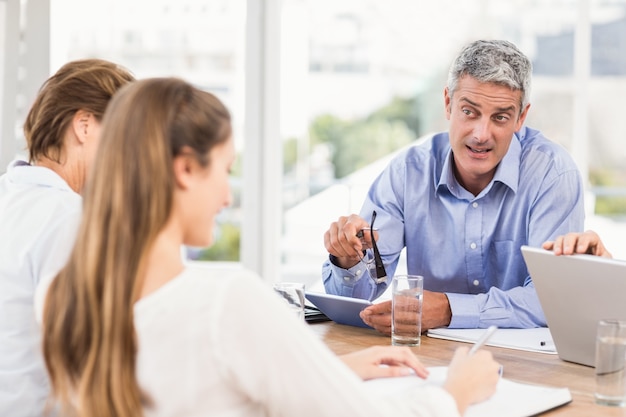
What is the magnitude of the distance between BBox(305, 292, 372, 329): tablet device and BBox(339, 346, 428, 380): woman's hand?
41cm

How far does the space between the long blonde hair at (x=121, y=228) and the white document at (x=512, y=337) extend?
987mm

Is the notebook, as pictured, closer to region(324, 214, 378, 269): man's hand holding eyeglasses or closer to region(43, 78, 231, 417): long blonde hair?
region(324, 214, 378, 269): man's hand holding eyeglasses

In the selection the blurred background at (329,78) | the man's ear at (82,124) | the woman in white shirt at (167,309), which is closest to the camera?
the woman in white shirt at (167,309)

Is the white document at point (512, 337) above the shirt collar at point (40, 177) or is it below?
below

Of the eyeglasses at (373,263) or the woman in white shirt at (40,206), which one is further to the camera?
the eyeglasses at (373,263)

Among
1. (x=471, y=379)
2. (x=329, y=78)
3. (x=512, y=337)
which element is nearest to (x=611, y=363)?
(x=471, y=379)

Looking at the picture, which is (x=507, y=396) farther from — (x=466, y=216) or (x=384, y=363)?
(x=466, y=216)

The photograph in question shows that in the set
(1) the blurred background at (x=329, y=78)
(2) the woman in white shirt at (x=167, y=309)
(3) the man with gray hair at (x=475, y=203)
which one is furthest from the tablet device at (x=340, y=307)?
(1) the blurred background at (x=329, y=78)

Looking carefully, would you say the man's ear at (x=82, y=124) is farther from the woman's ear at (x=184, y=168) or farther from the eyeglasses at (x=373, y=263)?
the eyeglasses at (x=373, y=263)

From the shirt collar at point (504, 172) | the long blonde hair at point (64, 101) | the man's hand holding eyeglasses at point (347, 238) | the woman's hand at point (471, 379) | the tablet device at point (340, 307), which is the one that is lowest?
the tablet device at point (340, 307)

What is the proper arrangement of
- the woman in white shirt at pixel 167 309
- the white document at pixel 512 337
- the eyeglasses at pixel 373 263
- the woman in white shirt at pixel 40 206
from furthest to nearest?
the eyeglasses at pixel 373 263 → the white document at pixel 512 337 → the woman in white shirt at pixel 40 206 → the woman in white shirt at pixel 167 309

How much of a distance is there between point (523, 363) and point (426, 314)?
1.01 ft

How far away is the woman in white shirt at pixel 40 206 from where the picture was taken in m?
1.58

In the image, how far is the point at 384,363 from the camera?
155cm
